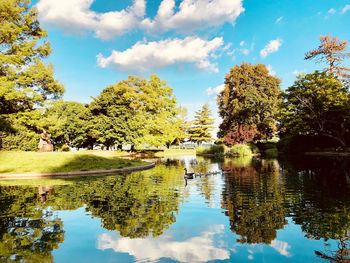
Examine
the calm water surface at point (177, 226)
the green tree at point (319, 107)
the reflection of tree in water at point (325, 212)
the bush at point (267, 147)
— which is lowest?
the calm water surface at point (177, 226)

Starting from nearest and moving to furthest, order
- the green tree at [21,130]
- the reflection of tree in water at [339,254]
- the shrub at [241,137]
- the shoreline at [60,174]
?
the reflection of tree in water at [339,254] → the shoreline at [60,174] → the green tree at [21,130] → the shrub at [241,137]

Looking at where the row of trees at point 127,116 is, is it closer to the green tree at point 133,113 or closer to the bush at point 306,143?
the green tree at point 133,113

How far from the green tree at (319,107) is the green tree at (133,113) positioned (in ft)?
82.4

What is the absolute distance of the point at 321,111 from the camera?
38906 millimetres

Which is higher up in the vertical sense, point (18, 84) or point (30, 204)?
point (18, 84)

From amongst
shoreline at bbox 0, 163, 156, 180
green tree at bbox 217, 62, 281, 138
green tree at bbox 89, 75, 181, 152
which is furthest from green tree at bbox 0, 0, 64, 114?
green tree at bbox 217, 62, 281, 138

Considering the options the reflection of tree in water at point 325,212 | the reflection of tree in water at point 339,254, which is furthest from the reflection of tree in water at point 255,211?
the reflection of tree in water at point 339,254

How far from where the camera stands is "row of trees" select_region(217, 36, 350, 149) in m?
37.5

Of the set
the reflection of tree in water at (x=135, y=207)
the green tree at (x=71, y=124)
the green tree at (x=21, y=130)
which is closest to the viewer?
the reflection of tree in water at (x=135, y=207)

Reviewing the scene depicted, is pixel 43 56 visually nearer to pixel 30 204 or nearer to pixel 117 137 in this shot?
pixel 117 137

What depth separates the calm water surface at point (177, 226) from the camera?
207 inches

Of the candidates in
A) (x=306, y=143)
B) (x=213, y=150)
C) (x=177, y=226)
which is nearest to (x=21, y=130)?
(x=177, y=226)

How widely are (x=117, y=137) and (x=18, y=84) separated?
2154cm

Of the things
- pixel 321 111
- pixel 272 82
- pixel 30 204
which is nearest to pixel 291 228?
pixel 30 204
